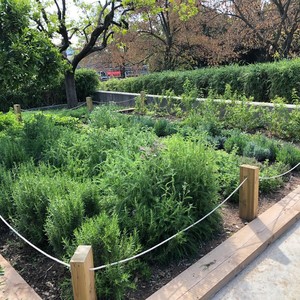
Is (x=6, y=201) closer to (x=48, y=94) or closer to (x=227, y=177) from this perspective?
(x=227, y=177)

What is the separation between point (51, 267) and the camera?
2.57m

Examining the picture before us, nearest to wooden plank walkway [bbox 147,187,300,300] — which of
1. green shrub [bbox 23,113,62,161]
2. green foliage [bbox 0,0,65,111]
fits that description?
green shrub [bbox 23,113,62,161]

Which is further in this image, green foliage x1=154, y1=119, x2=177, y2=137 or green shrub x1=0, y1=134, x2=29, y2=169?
green foliage x1=154, y1=119, x2=177, y2=137

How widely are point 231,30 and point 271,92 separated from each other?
879cm

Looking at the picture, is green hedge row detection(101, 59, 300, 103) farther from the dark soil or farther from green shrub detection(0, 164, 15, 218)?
green shrub detection(0, 164, 15, 218)

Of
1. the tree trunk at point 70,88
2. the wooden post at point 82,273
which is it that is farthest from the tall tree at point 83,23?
the wooden post at point 82,273

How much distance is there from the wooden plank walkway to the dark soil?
12cm

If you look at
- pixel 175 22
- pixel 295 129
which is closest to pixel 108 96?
pixel 175 22

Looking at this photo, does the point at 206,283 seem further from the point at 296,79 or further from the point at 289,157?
the point at 296,79

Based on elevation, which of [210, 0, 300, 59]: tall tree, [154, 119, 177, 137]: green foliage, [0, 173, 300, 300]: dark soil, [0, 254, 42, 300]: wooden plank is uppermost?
[210, 0, 300, 59]: tall tree

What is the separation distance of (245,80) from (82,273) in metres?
7.88

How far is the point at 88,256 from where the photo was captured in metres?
1.82

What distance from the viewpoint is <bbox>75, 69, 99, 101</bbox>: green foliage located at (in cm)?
1478

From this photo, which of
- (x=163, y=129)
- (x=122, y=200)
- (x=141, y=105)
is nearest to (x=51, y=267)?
(x=122, y=200)
